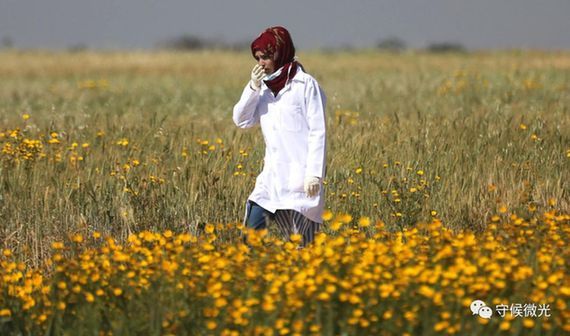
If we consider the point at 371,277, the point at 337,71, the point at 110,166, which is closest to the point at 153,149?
the point at 110,166

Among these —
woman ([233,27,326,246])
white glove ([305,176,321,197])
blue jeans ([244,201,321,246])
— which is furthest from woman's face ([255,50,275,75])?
blue jeans ([244,201,321,246])

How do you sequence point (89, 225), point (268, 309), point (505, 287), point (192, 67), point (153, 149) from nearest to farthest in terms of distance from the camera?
point (268, 309) → point (505, 287) → point (89, 225) → point (153, 149) → point (192, 67)

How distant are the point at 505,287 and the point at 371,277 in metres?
0.76

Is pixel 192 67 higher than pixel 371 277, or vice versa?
pixel 371 277

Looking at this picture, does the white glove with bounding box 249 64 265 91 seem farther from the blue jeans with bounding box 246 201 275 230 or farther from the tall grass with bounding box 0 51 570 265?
the tall grass with bounding box 0 51 570 265

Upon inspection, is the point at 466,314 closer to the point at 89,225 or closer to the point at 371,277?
the point at 371,277

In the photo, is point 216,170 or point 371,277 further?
point 216,170

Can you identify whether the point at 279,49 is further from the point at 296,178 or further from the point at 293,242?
the point at 293,242

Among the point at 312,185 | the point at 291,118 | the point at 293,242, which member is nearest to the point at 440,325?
the point at 293,242

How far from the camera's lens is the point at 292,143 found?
6.01 metres

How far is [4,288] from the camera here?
5.22 m

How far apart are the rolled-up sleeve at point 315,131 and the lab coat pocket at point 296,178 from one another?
3.8 inches

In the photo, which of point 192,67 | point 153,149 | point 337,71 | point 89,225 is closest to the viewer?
point 89,225

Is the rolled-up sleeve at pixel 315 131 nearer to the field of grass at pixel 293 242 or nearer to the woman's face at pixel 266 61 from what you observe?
the woman's face at pixel 266 61
